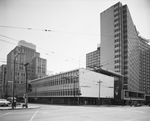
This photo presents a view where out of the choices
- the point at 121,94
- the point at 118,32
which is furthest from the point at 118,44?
the point at 121,94

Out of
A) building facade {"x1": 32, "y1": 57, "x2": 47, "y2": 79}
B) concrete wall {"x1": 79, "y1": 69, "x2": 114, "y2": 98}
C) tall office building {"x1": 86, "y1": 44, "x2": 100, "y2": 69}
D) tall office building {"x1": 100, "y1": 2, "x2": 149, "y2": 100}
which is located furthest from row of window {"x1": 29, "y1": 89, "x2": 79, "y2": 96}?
tall office building {"x1": 86, "y1": 44, "x2": 100, "y2": 69}

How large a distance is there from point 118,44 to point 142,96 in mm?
36177

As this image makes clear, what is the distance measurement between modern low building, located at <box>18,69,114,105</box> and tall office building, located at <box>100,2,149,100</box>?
2566 centimetres

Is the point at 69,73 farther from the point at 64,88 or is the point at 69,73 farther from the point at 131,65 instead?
the point at 131,65

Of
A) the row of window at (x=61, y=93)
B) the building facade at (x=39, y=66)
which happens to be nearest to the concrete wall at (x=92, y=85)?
the row of window at (x=61, y=93)

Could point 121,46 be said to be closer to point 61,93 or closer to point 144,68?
point 144,68

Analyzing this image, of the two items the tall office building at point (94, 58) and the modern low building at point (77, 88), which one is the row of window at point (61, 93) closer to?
the modern low building at point (77, 88)

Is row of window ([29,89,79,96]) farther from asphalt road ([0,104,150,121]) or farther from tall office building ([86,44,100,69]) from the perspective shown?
tall office building ([86,44,100,69])

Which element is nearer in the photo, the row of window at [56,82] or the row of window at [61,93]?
the row of window at [61,93]

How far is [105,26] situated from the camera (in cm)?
10438

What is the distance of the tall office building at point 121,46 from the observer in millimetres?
96062

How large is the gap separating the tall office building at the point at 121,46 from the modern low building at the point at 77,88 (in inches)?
1010

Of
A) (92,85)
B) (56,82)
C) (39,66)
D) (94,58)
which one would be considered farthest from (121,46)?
(39,66)

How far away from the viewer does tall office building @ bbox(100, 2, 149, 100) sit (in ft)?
315
